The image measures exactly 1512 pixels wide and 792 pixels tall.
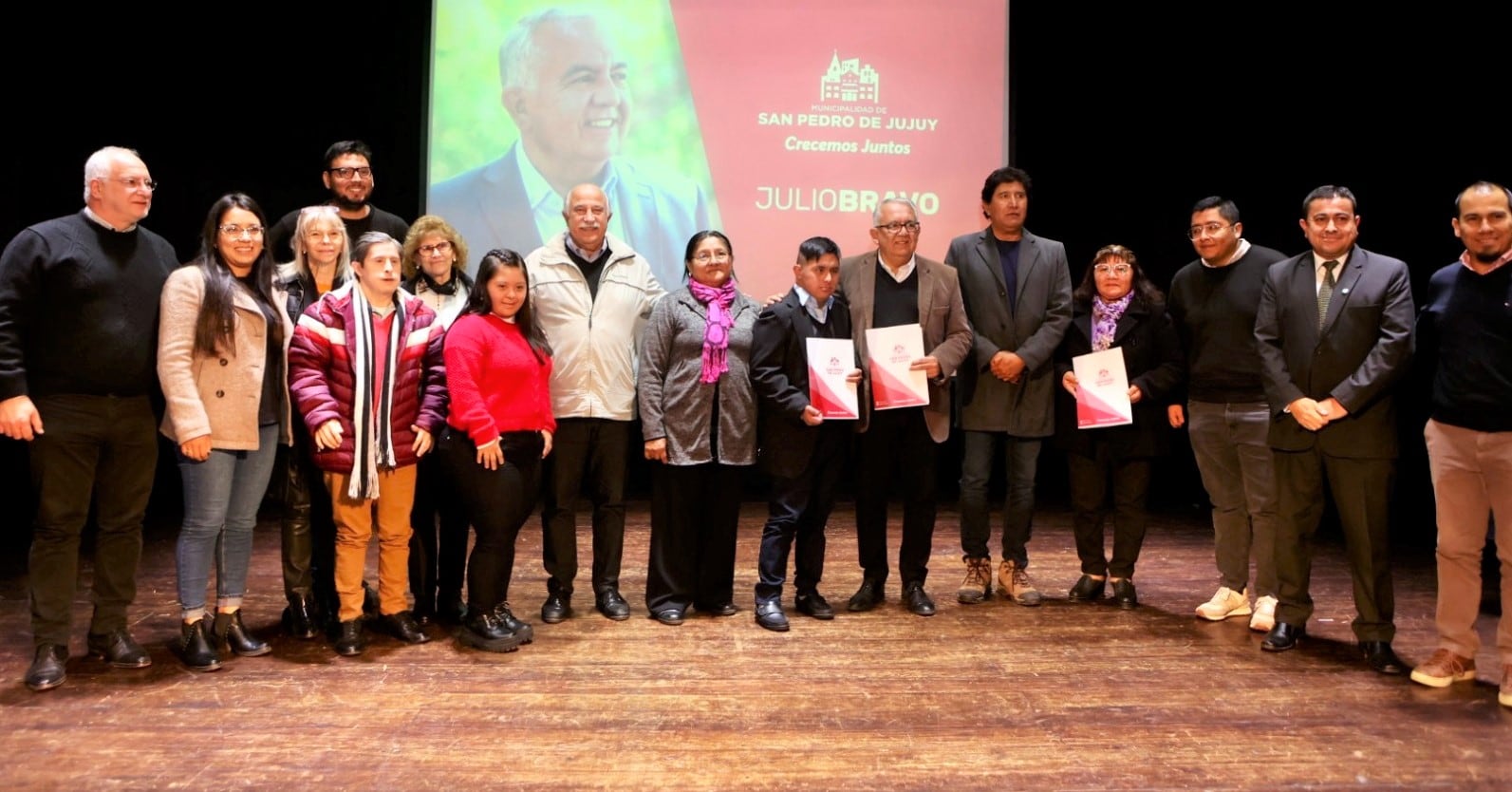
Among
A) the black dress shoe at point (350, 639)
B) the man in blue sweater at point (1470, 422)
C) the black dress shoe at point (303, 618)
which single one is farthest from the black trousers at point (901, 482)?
the black dress shoe at point (303, 618)

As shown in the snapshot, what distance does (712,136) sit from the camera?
6.19 meters

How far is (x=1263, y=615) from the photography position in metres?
4.00

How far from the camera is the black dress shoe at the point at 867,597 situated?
4227 millimetres

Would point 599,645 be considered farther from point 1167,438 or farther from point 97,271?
point 1167,438

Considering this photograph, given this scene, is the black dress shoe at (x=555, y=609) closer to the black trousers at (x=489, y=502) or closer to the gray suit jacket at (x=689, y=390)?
the black trousers at (x=489, y=502)

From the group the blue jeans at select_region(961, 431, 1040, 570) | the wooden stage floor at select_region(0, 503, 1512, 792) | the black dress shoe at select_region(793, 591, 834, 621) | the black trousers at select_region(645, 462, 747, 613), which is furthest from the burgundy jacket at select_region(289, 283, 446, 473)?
the blue jeans at select_region(961, 431, 1040, 570)

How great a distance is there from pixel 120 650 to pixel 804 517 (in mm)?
2376

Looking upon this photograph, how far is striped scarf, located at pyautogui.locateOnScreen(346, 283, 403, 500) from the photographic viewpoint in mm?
3527

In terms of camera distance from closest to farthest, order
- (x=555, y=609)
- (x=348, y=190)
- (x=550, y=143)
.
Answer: (x=555, y=609) < (x=348, y=190) < (x=550, y=143)

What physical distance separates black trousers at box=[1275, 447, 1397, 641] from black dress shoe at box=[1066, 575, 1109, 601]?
2.60ft

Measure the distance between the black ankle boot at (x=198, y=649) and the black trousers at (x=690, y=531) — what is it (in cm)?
151

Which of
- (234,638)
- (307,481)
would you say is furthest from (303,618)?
(307,481)

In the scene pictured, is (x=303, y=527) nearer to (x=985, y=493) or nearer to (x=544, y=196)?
(x=985, y=493)

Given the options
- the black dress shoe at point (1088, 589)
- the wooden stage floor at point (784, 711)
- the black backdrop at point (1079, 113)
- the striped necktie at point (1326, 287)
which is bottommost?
the wooden stage floor at point (784, 711)
